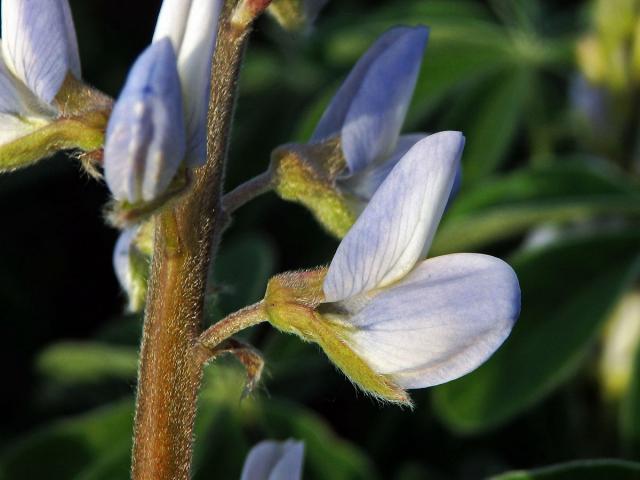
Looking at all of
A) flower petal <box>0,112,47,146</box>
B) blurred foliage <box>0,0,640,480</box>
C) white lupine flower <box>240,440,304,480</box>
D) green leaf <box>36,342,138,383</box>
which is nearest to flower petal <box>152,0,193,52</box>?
flower petal <box>0,112,47,146</box>

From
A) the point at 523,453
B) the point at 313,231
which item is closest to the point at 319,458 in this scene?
the point at 523,453

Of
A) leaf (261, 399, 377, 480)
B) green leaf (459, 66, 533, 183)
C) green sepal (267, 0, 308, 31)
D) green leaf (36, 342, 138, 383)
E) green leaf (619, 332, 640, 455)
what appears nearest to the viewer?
green sepal (267, 0, 308, 31)

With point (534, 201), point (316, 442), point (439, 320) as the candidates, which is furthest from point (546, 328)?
point (439, 320)

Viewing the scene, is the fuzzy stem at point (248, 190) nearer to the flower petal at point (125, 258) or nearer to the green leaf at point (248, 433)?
the flower petal at point (125, 258)

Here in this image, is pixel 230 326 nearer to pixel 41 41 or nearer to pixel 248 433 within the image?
pixel 41 41

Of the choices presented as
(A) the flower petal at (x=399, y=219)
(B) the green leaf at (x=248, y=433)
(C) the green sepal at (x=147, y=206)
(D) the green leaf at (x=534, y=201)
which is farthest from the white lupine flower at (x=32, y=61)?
(D) the green leaf at (x=534, y=201)

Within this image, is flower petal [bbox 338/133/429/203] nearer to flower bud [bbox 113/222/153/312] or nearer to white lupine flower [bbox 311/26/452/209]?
white lupine flower [bbox 311/26/452/209]

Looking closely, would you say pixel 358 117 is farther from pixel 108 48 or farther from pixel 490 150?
pixel 108 48

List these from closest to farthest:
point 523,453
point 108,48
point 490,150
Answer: point 523,453
point 490,150
point 108,48
